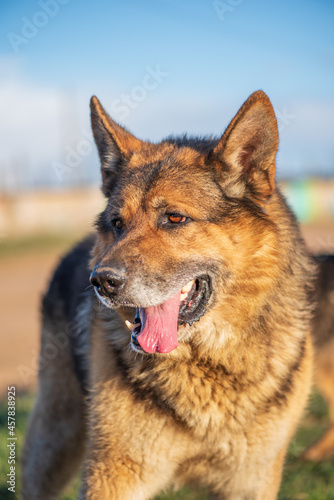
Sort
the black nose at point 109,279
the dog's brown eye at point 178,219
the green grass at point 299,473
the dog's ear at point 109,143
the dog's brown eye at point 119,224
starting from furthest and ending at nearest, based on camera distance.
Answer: the green grass at point 299,473 < the dog's ear at point 109,143 < the dog's brown eye at point 119,224 < the dog's brown eye at point 178,219 < the black nose at point 109,279

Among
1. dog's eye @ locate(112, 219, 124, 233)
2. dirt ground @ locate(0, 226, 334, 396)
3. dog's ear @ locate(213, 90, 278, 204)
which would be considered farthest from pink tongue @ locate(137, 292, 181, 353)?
dirt ground @ locate(0, 226, 334, 396)

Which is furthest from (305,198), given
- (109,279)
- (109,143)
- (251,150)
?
(109,279)

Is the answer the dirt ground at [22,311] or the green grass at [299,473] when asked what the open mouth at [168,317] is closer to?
the green grass at [299,473]

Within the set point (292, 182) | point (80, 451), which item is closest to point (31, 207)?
point (292, 182)

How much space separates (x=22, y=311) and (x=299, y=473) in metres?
7.96

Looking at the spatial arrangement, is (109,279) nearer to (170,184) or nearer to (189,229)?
(189,229)

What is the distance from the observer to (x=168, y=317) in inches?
111

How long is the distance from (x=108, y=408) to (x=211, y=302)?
85 cm

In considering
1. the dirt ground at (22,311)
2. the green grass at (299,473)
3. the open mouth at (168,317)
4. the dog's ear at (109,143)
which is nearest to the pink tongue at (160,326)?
the open mouth at (168,317)

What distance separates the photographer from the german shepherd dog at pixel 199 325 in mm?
2779

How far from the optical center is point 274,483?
10.5ft

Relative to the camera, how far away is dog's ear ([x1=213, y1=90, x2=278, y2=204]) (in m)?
2.73

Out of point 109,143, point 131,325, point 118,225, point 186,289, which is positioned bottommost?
point 131,325

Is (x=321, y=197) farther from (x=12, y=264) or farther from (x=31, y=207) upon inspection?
(x=12, y=264)
